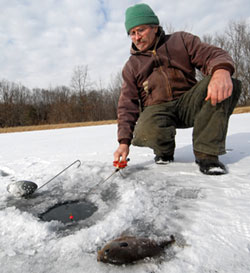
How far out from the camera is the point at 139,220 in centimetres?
94

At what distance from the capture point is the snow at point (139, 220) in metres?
0.68

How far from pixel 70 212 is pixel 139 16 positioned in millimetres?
1491

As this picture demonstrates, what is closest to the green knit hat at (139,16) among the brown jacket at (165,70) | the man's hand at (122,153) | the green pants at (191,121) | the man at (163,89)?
the man at (163,89)

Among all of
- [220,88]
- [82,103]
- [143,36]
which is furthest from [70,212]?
[82,103]

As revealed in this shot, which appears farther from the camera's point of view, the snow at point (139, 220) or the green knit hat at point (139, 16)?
the green knit hat at point (139, 16)

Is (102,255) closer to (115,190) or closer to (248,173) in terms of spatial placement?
(115,190)

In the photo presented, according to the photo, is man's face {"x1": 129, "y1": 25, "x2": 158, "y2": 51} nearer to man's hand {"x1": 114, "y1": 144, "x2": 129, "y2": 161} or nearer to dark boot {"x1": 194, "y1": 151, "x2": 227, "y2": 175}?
man's hand {"x1": 114, "y1": 144, "x2": 129, "y2": 161}

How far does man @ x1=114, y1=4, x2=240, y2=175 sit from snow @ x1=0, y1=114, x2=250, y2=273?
0.26m

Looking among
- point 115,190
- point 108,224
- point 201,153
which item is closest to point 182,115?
point 201,153

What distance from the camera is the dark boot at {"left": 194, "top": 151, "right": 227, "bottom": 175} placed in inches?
57.0

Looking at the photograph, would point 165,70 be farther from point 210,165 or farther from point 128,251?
point 128,251

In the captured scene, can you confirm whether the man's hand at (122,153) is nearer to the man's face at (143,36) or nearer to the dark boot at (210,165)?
the dark boot at (210,165)

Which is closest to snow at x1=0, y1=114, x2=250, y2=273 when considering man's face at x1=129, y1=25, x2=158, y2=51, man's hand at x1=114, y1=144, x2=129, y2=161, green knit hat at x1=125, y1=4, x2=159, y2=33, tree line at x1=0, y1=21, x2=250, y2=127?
man's hand at x1=114, y1=144, x2=129, y2=161

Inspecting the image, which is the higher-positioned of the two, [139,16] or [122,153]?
[139,16]
